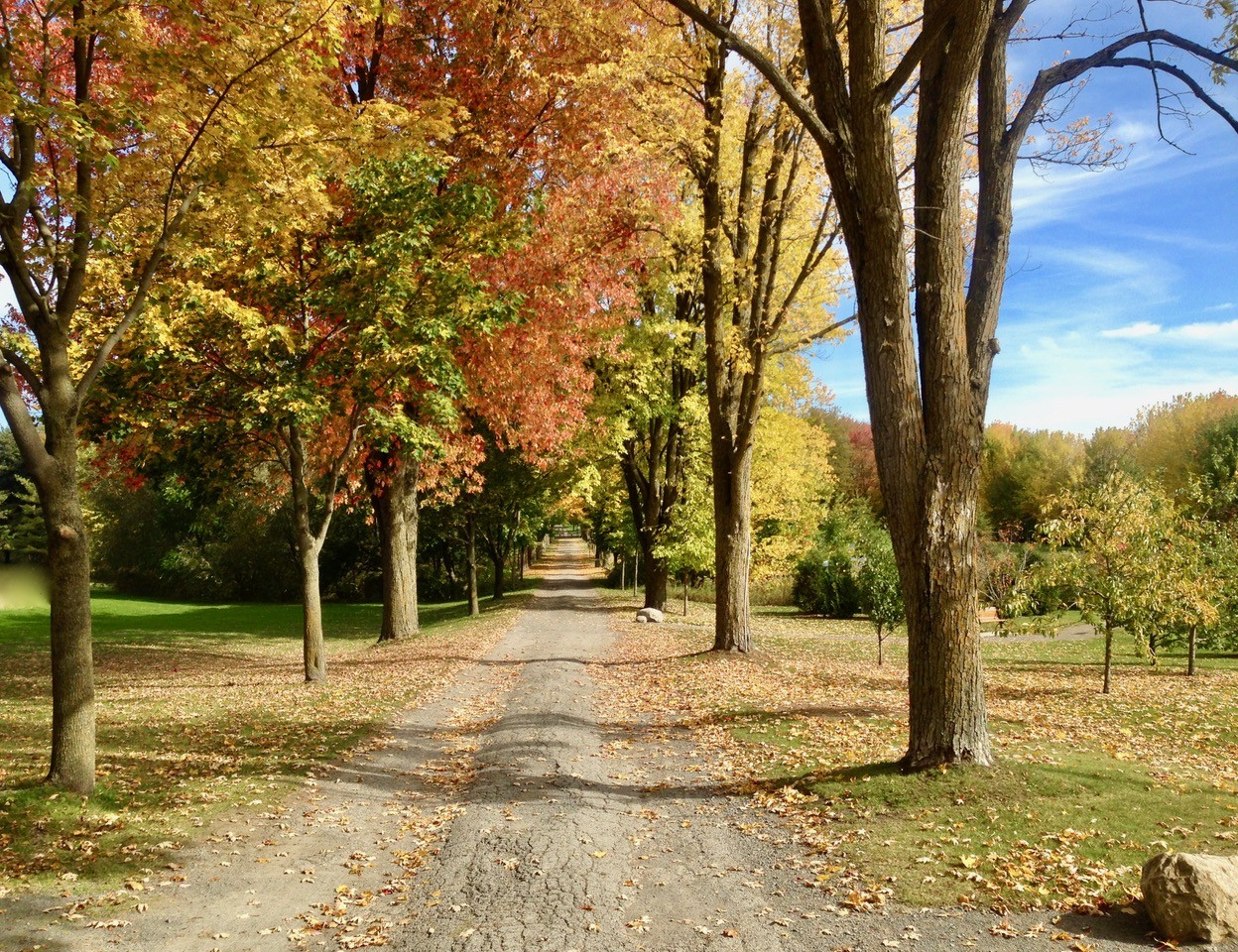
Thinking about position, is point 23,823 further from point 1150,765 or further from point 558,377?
point 558,377

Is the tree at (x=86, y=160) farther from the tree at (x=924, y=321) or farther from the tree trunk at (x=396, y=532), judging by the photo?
the tree trunk at (x=396, y=532)

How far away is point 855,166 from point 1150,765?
20.1 feet

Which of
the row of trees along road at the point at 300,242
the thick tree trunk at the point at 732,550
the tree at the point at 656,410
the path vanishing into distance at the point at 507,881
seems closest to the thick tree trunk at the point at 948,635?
the path vanishing into distance at the point at 507,881

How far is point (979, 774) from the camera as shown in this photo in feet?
21.2

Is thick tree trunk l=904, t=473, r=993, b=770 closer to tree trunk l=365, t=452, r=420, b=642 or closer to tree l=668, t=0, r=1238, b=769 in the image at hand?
tree l=668, t=0, r=1238, b=769

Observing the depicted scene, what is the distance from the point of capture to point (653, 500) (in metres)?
27.3

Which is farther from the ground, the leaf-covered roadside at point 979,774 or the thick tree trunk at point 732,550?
the thick tree trunk at point 732,550

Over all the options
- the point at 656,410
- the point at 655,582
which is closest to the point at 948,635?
the point at 656,410

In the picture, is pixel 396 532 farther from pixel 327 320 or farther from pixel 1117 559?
pixel 1117 559

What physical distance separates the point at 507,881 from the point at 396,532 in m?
14.0

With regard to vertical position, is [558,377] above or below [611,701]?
above

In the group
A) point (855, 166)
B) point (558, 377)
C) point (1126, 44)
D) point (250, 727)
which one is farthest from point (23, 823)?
point (558, 377)

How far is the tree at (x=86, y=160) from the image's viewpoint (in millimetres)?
6320

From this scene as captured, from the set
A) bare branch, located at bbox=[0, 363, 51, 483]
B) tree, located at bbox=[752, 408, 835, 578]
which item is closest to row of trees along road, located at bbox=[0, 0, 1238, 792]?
bare branch, located at bbox=[0, 363, 51, 483]
